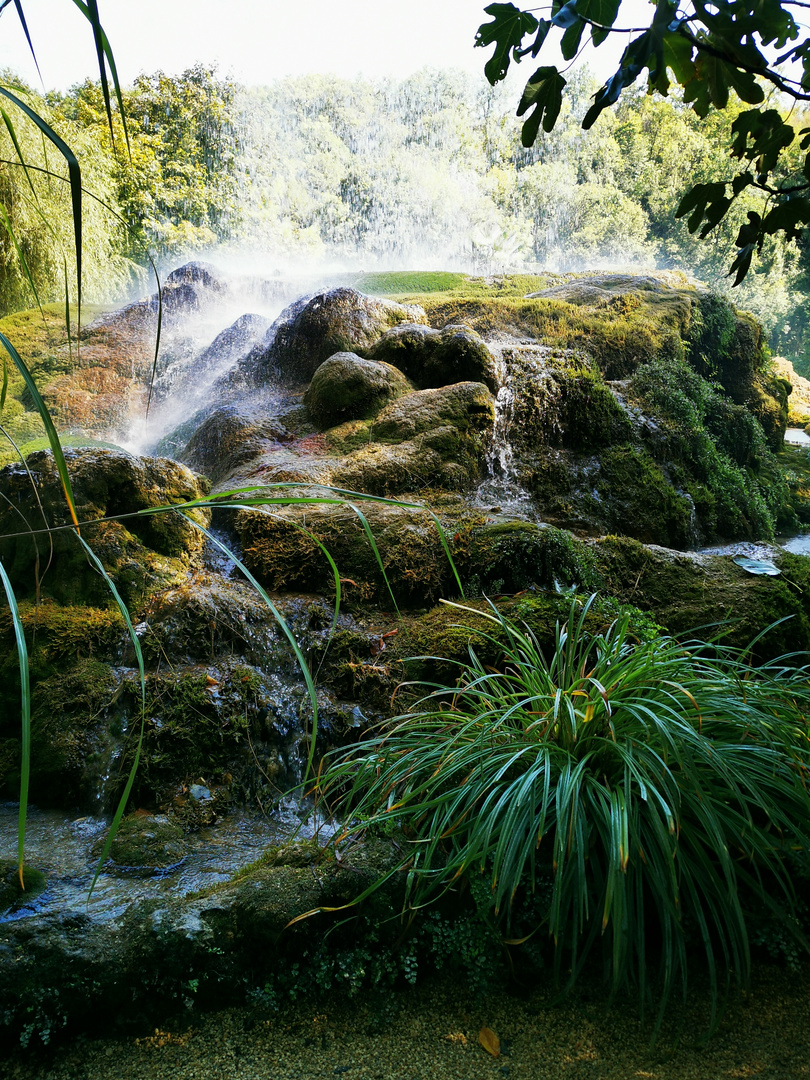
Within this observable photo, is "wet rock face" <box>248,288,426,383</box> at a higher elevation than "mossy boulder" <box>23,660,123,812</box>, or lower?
higher

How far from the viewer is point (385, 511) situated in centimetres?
398

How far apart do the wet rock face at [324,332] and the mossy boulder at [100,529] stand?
3102 millimetres

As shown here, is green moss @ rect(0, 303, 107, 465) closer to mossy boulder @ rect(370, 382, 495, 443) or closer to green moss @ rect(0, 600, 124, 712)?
mossy boulder @ rect(370, 382, 495, 443)

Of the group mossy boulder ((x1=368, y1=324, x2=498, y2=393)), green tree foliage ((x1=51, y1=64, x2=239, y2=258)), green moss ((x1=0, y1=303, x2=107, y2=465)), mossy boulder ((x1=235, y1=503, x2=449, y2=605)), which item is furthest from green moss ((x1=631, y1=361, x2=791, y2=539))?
green tree foliage ((x1=51, y1=64, x2=239, y2=258))

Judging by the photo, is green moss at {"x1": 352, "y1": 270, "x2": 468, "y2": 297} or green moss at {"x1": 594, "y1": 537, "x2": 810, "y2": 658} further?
green moss at {"x1": 352, "y1": 270, "x2": 468, "y2": 297}

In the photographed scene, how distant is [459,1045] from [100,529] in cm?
282

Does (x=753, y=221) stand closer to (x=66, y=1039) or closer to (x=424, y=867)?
(x=424, y=867)

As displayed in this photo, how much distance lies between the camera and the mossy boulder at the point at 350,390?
17.8 feet

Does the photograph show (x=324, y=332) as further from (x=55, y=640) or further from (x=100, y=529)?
(x=55, y=640)

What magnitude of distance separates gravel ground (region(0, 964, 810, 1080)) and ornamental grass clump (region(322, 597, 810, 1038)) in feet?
0.37

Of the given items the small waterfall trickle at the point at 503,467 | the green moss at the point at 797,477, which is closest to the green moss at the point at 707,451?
the green moss at the point at 797,477

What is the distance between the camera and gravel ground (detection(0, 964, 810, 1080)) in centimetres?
147

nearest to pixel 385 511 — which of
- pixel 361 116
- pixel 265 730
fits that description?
pixel 265 730

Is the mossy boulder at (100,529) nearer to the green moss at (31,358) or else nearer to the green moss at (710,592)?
the green moss at (710,592)
